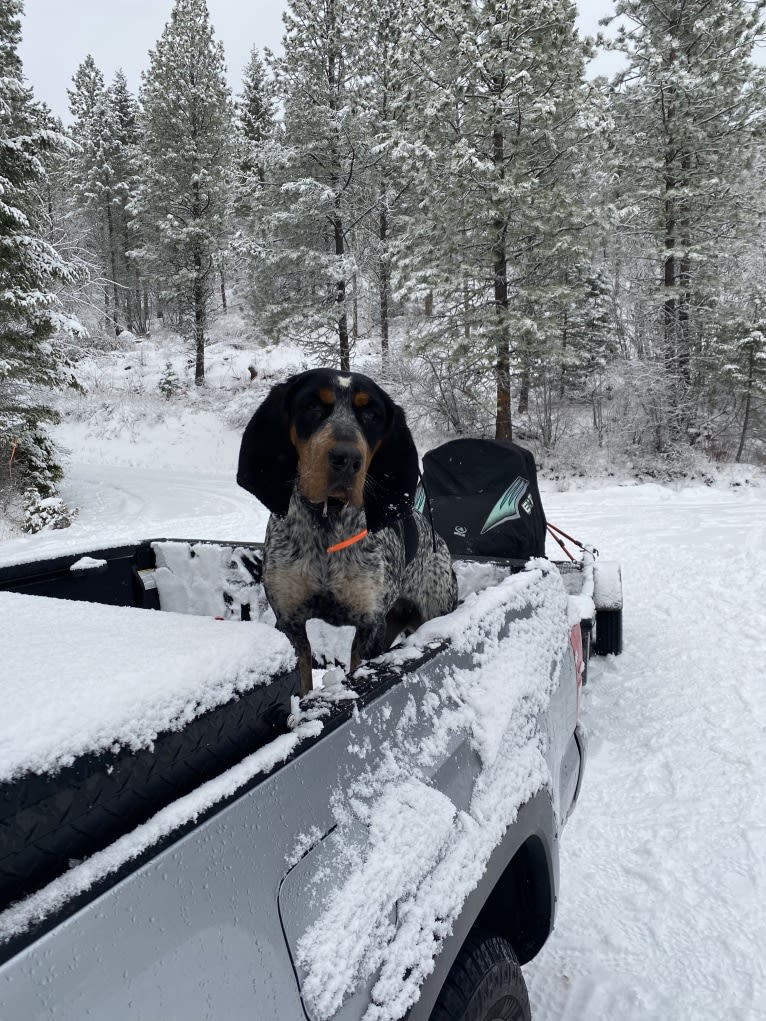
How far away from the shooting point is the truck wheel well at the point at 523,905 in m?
1.79

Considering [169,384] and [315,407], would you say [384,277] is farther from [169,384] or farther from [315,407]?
[315,407]

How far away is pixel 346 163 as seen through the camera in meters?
19.1

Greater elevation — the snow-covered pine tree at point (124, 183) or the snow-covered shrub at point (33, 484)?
the snow-covered pine tree at point (124, 183)

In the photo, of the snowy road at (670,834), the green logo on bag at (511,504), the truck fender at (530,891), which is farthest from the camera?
the green logo on bag at (511,504)

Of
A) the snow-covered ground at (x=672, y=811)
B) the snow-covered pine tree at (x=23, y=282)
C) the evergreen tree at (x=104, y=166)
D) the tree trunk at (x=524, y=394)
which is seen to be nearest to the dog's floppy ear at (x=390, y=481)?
the snow-covered ground at (x=672, y=811)

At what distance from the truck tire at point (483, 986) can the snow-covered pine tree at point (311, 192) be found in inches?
724

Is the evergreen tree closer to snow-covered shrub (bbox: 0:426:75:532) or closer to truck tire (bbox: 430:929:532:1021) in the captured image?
snow-covered shrub (bbox: 0:426:75:532)

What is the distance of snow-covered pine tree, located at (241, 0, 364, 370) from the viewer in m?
18.1

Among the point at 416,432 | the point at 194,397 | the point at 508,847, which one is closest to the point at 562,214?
the point at 416,432

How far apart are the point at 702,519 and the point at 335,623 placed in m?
9.61

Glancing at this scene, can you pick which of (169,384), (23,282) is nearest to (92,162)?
(169,384)

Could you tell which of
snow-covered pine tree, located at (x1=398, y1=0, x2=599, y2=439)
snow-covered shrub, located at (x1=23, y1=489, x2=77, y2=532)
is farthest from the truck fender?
snow-covered pine tree, located at (x1=398, y1=0, x2=599, y2=439)

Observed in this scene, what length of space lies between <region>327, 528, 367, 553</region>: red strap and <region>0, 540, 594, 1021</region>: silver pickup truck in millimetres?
756

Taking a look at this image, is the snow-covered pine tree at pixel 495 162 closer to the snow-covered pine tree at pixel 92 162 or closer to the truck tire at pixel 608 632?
the truck tire at pixel 608 632
